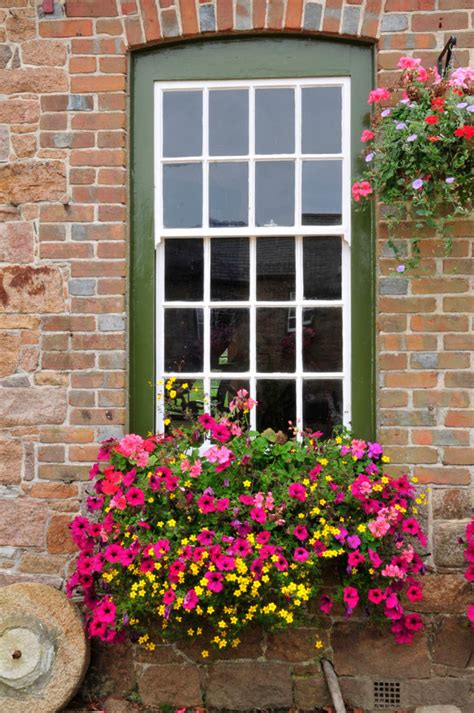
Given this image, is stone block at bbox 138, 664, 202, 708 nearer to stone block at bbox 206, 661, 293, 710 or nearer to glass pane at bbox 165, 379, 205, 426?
stone block at bbox 206, 661, 293, 710

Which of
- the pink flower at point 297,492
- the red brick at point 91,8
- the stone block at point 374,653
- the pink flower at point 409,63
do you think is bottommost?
the stone block at point 374,653

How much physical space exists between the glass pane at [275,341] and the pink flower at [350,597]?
1182 mm

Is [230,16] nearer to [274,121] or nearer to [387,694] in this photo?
[274,121]

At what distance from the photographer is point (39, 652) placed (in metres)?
3.29

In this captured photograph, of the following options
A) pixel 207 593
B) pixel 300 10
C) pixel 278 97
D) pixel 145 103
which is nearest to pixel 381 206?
pixel 278 97

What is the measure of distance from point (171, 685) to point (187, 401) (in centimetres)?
148

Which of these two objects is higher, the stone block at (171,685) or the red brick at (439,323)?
the red brick at (439,323)

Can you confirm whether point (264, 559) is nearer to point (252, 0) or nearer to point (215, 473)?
point (215, 473)

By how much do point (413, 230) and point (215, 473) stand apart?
1623mm

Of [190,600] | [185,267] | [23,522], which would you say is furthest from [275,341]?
[23,522]

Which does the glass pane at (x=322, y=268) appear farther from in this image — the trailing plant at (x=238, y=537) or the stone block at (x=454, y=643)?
the stone block at (x=454, y=643)

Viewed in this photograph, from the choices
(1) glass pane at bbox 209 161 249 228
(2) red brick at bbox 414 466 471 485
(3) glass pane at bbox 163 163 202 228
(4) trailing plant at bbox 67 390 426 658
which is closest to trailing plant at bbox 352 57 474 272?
(1) glass pane at bbox 209 161 249 228

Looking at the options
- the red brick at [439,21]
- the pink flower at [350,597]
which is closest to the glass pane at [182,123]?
the red brick at [439,21]

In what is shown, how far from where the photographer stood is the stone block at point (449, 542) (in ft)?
11.2
